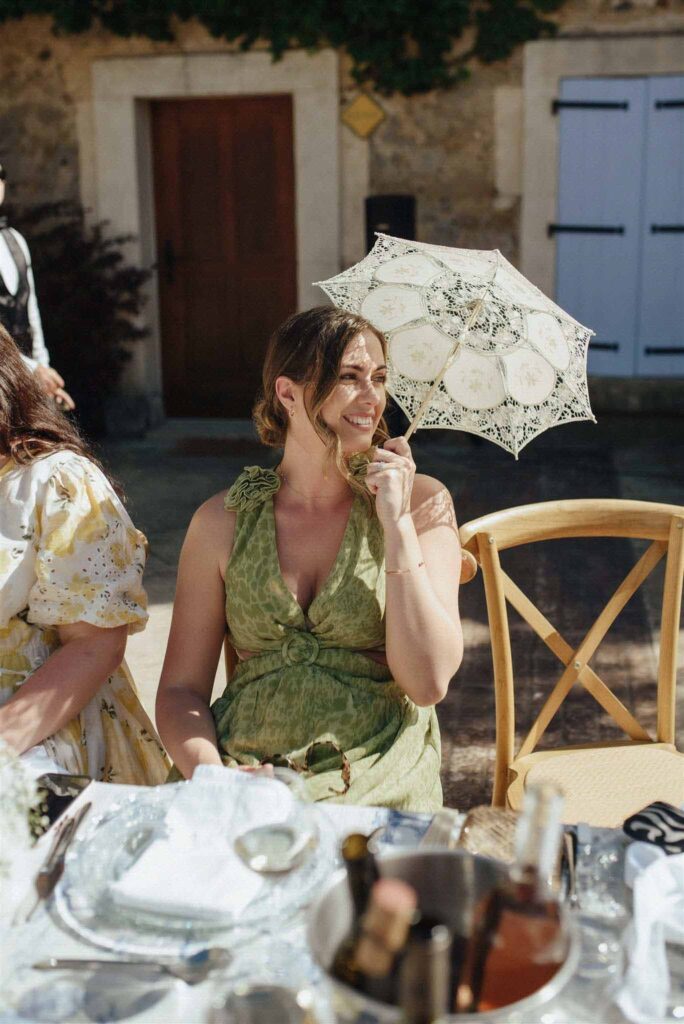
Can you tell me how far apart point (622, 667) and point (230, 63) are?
18.1 ft

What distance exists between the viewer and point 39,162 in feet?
27.1

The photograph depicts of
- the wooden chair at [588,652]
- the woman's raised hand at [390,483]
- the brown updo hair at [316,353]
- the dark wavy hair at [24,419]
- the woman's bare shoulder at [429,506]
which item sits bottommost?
the wooden chair at [588,652]

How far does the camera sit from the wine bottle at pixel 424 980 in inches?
33.3

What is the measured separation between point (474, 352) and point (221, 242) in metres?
6.60

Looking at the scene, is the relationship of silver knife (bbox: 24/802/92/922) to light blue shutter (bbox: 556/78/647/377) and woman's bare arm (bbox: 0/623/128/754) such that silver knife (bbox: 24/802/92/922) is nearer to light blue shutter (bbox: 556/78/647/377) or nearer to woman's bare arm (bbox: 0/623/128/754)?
woman's bare arm (bbox: 0/623/128/754)

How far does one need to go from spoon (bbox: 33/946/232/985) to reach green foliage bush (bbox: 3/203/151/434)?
7.19m

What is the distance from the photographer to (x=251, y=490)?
2.15 metres

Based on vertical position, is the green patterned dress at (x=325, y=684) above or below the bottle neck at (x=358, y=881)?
below

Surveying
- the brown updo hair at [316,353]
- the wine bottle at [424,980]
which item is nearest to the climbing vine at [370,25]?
the brown updo hair at [316,353]

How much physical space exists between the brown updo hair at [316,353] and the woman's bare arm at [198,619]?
0.84 ft

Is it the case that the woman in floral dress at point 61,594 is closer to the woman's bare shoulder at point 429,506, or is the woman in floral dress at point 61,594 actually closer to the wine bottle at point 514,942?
the woman's bare shoulder at point 429,506

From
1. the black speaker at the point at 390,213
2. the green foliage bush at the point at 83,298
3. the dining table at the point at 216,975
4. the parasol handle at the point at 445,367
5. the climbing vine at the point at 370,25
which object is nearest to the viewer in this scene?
the dining table at the point at 216,975

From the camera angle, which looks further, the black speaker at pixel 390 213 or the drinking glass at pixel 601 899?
the black speaker at pixel 390 213

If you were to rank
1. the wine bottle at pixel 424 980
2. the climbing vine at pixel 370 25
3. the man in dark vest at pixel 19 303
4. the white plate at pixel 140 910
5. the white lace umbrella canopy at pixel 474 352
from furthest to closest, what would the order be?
the climbing vine at pixel 370 25 < the man in dark vest at pixel 19 303 < the white lace umbrella canopy at pixel 474 352 < the white plate at pixel 140 910 < the wine bottle at pixel 424 980
